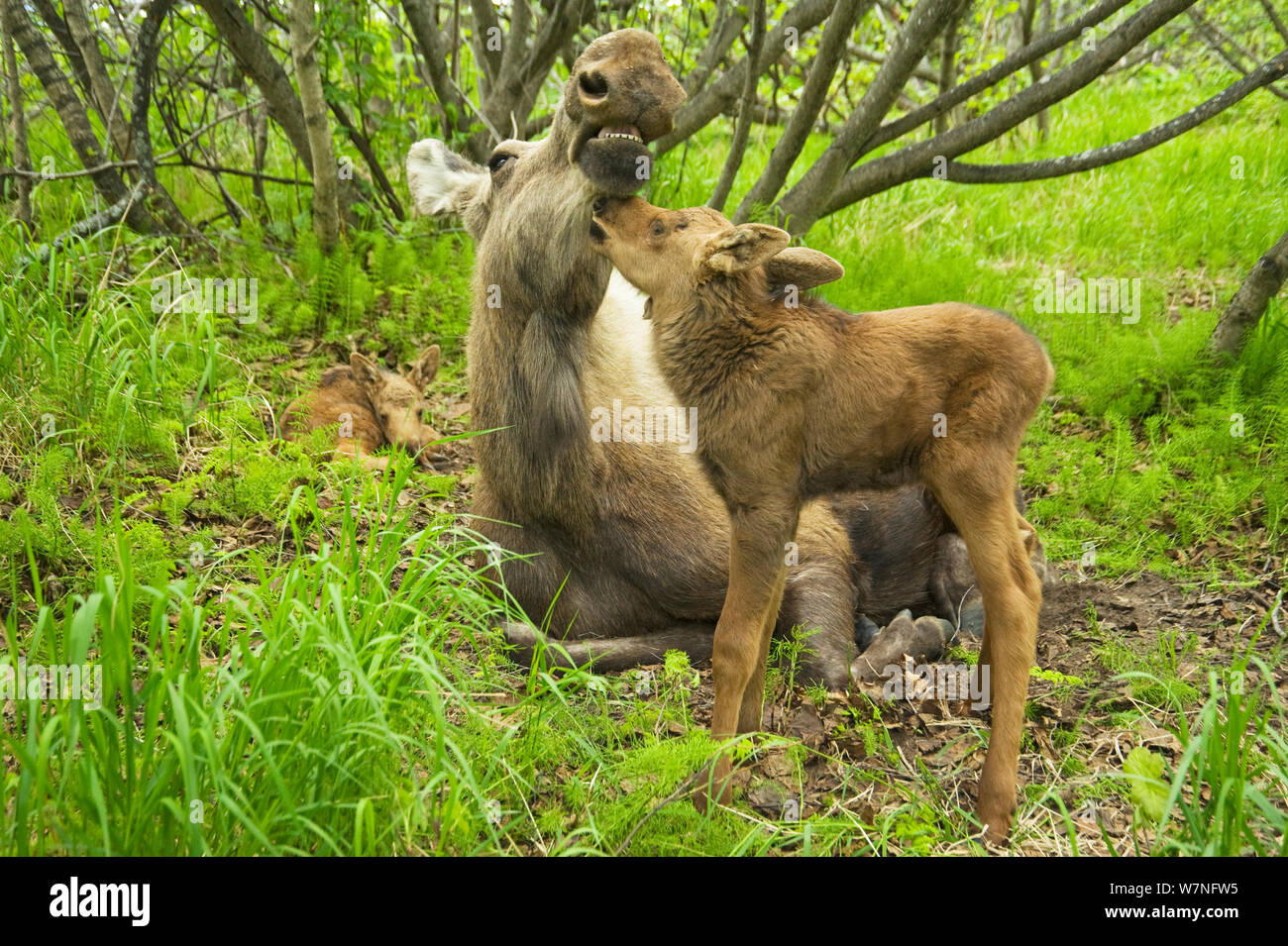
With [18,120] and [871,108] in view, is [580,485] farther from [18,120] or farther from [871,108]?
[18,120]

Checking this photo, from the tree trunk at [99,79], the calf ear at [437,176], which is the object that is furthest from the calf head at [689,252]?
the tree trunk at [99,79]

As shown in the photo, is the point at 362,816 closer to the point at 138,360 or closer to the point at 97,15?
the point at 138,360

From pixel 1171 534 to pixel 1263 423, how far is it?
3.28 feet

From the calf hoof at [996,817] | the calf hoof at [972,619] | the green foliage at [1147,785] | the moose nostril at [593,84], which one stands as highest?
the moose nostril at [593,84]

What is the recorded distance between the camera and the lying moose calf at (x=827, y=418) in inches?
135

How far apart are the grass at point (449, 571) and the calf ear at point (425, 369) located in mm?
543

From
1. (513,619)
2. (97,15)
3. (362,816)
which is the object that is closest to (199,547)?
(513,619)

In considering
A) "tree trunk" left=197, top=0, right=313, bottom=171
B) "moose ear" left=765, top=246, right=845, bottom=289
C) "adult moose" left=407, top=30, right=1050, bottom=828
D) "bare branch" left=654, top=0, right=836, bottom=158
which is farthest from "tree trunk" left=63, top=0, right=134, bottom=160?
"moose ear" left=765, top=246, right=845, bottom=289

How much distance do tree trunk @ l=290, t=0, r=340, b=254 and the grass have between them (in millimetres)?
203

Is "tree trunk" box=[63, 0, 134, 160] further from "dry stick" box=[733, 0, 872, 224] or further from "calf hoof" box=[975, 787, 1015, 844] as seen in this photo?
"calf hoof" box=[975, 787, 1015, 844]

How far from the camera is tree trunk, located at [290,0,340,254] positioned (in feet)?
19.0

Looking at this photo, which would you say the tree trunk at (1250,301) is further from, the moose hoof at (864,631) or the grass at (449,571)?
the moose hoof at (864,631)

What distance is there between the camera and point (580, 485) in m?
4.63
